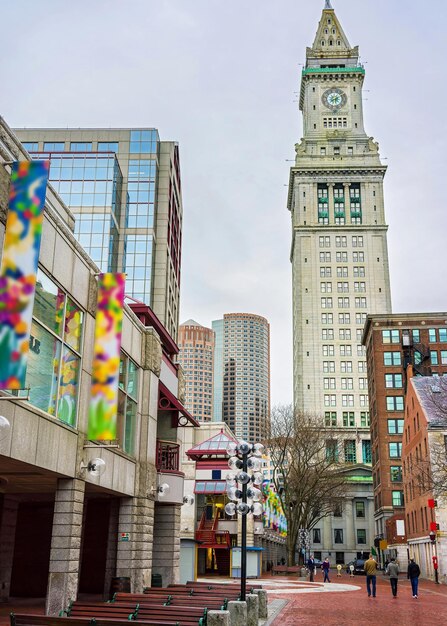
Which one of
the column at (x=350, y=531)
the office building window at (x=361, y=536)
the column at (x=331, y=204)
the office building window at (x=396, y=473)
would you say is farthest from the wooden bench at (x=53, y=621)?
the column at (x=331, y=204)

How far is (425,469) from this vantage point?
41.5 meters

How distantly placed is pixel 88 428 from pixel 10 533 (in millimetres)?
7379

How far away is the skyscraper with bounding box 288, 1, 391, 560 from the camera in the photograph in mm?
114669

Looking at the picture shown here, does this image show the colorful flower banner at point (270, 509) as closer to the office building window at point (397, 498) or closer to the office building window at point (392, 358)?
the office building window at point (397, 498)

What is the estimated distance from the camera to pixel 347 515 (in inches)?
4112

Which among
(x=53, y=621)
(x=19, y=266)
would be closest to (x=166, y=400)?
(x=19, y=266)

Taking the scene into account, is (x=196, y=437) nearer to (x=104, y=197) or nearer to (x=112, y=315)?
(x=104, y=197)

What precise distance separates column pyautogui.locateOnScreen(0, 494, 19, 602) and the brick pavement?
9744 mm

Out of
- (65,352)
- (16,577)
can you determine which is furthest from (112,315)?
(16,577)

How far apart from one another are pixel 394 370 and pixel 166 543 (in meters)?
58.4

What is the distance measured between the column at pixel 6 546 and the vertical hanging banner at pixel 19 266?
12067 millimetres

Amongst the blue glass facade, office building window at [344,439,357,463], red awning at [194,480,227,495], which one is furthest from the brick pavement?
office building window at [344,439,357,463]

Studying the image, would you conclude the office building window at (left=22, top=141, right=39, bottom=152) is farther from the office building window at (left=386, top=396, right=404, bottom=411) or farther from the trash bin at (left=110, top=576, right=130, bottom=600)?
the trash bin at (left=110, top=576, right=130, bottom=600)

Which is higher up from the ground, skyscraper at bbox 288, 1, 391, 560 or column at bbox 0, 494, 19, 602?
skyscraper at bbox 288, 1, 391, 560
